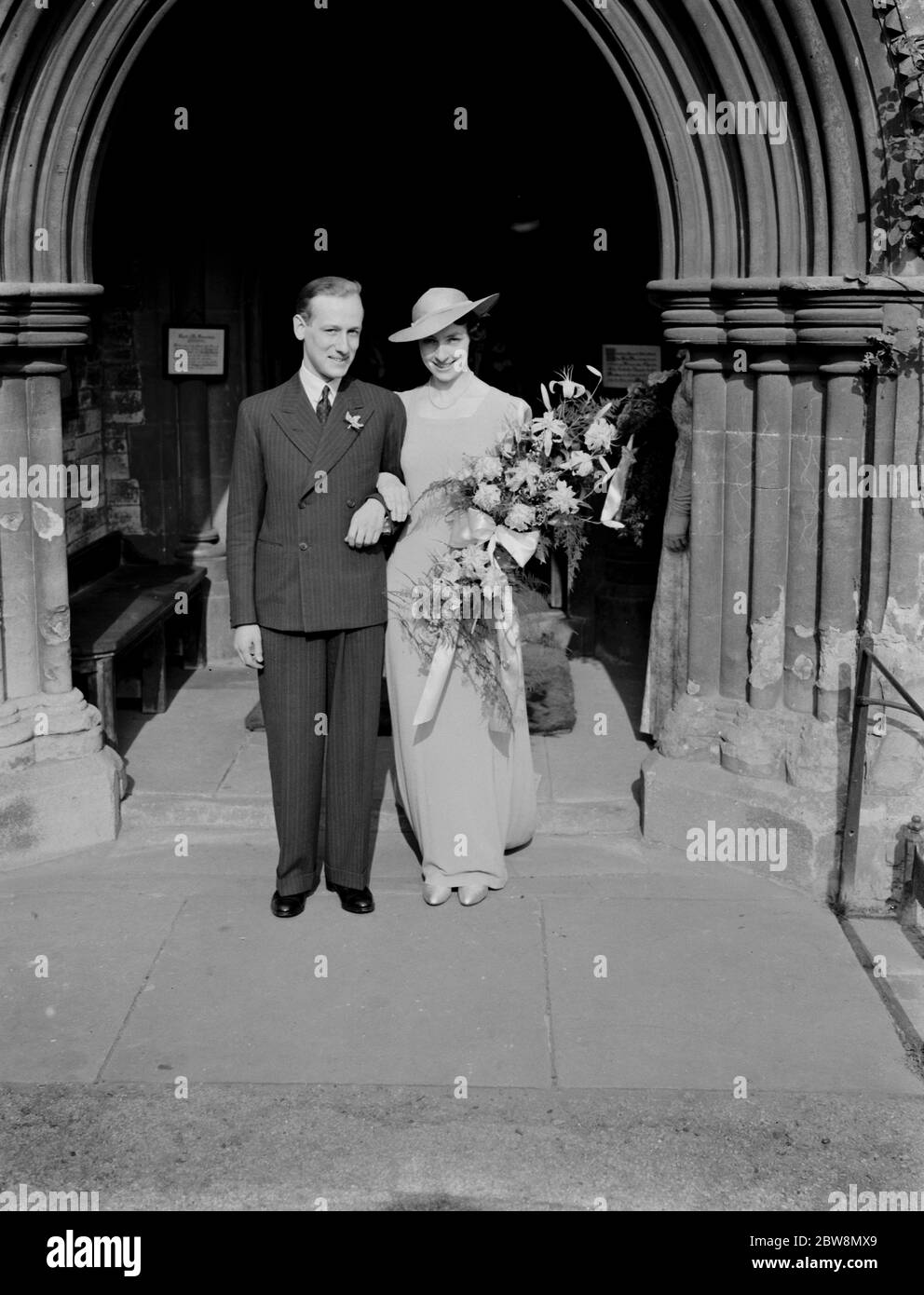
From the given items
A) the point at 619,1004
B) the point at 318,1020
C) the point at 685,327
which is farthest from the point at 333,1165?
the point at 685,327

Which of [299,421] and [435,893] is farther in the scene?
[435,893]

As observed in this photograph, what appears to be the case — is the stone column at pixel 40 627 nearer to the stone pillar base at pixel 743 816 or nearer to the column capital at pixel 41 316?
the column capital at pixel 41 316

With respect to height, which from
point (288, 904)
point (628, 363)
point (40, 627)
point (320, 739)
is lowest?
point (288, 904)

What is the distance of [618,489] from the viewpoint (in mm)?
6703

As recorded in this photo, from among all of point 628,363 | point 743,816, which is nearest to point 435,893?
point 743,816

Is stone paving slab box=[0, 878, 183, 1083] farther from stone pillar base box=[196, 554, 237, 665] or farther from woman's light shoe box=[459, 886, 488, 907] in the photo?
stone pillar base box=[196, 554, 237, 665]

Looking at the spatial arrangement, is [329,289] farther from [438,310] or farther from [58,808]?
[58,808]

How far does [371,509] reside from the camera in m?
5.39

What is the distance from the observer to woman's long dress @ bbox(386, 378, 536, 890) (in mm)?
5520

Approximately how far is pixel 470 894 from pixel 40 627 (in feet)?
6.39

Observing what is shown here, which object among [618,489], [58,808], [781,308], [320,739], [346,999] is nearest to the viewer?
[346,999]

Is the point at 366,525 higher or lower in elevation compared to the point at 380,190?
lower

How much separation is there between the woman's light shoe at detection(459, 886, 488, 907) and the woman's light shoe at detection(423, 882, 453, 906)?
2.1 inches

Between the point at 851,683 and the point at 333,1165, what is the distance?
2.74 meters
